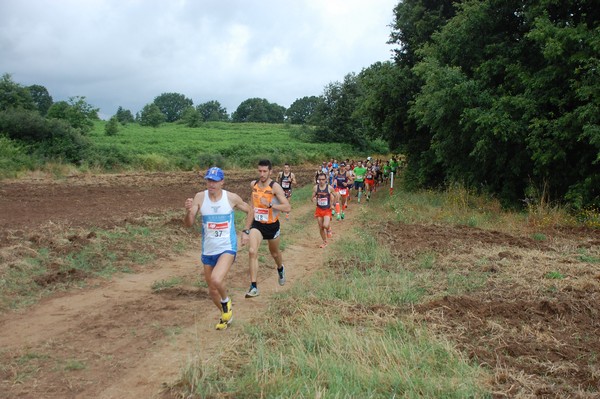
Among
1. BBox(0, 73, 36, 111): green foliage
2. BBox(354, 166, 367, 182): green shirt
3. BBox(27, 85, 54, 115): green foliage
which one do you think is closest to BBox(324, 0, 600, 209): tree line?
BBox(354, 166, 367, 182): green shirt

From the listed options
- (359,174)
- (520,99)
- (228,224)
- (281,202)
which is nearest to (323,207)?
(281,202)

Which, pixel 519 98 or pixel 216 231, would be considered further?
pixel 519 98

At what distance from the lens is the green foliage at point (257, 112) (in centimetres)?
11306

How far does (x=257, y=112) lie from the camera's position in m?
114

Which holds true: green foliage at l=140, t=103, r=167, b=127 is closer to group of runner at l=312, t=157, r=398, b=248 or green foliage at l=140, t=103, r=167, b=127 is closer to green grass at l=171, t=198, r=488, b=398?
group of runner at l=312, t=157, r=398, b=248

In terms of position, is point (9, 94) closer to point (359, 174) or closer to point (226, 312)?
point (359, 174)

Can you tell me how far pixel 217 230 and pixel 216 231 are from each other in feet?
0.06

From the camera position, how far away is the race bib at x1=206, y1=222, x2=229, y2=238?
6.81 metres

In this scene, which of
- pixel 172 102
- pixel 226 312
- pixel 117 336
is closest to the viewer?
pixel 117 336

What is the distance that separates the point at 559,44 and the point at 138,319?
12.3 meters

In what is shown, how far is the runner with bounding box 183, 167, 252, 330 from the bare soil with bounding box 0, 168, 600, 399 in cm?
43

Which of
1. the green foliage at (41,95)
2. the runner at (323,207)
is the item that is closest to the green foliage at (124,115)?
the green foliage at (41,95)

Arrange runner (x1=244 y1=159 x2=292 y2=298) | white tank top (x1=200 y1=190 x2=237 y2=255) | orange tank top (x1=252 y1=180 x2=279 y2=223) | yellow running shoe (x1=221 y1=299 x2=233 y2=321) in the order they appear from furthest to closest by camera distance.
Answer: orange tank top (x1=252 y1=180 x2=279 y2=223)
runner (x1=244 y1=159 x2=292 y2=298)
white tank top (x1=200 y1=190 x2=237 y2=255)
yellow running shoe (x1=221 y1=299 x2=233 y2=321)

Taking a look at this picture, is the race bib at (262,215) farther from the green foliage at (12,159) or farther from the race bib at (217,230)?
the green foliage at (12,159)
